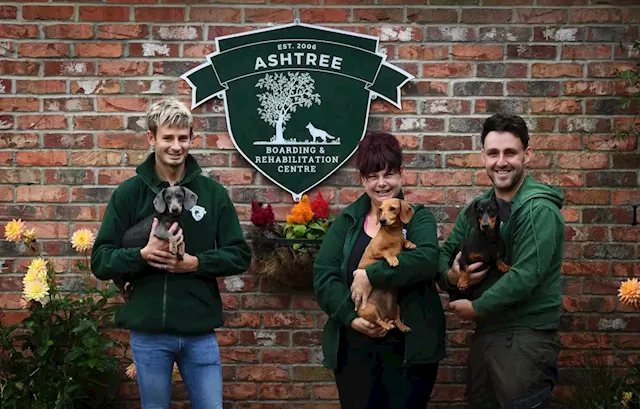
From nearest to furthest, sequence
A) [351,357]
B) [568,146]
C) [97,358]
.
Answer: [351,357] < [97,358] < [568,146]

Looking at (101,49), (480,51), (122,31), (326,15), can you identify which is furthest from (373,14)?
(101,49)

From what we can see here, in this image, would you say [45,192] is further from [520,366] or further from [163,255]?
[520,366]

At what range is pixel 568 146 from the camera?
4.24 m

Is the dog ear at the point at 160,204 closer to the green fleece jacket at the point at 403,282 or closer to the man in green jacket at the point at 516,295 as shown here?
the green fleece jacket at the point at 403,282

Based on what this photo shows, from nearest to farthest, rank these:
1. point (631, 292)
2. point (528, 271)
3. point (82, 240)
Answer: point (528, 271), point (631, 292), point (82, 240)

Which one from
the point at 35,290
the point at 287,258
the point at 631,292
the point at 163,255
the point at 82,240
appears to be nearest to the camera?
the point at 163,255

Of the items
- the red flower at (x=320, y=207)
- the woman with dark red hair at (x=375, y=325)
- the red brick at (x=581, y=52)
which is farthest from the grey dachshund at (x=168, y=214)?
the red brick at (x=581, y=52)

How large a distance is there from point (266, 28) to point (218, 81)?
39cm

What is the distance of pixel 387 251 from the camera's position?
3053 millimetres

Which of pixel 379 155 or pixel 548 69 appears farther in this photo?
pixel 548 69

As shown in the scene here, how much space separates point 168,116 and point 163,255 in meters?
0.57

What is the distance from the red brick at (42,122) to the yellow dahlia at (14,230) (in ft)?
1.88

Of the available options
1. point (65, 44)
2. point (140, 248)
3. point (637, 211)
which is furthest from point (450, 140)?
point (65, 44)

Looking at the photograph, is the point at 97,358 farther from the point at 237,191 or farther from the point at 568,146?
the point at 568,146
